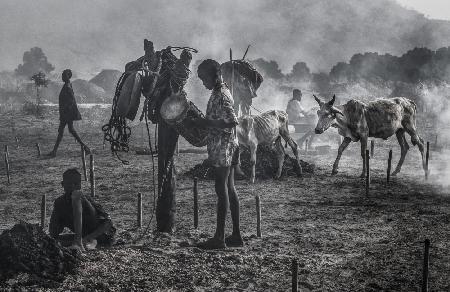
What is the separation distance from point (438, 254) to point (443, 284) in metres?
1.14

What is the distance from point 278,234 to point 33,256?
408 cm

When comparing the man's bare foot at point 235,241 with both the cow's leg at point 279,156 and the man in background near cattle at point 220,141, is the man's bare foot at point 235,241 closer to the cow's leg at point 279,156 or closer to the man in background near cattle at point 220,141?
the man in background near cattle at point 220,141

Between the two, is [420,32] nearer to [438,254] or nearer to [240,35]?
[240,35]

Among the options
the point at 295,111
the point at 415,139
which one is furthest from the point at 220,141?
→ the point at 295,111

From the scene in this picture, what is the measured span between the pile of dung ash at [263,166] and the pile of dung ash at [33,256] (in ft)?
24.8

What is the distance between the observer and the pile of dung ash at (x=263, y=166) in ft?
45.0


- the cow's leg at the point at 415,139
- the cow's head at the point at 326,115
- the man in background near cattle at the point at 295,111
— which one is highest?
the man in background near cattle at the point at 295,111

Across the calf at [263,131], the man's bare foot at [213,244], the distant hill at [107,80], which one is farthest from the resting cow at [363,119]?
the distant hill at [107,80]

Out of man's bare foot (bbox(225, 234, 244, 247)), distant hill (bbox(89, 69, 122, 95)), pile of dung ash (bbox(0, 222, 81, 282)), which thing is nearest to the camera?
pile of dung ash (bbox(0, 222, 81, 282))

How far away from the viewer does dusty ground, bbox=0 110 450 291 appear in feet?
20.0

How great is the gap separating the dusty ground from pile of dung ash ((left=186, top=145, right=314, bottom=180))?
1.33 feet

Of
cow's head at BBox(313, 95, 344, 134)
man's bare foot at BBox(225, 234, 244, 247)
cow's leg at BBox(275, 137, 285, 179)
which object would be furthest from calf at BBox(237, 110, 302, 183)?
man's bare foot at BBox(225, 234, 244, 247)

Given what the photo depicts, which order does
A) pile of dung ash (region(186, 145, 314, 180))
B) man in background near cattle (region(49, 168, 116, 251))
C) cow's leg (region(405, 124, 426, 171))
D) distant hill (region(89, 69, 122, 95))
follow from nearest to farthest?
man in background near cattle (region(49, 168, 116, 251)) → pile of dung ash (region(186, 145, 314, 180)) → cow's leg (region(405, 124, 426, 171)) → distant hill (region(89, 69, 122, 95))

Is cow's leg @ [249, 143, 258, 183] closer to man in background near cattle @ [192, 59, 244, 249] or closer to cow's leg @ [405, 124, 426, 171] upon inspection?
cow's leg @ [405, 124, 426, 171]
